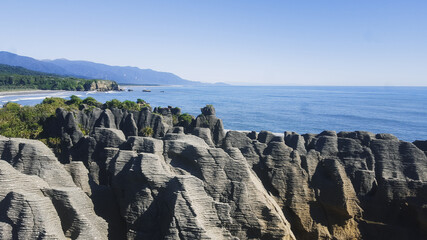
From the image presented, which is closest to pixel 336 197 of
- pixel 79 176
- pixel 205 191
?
pixel 205 191

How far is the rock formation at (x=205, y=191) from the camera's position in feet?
37.1

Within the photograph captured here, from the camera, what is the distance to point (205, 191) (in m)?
13.1

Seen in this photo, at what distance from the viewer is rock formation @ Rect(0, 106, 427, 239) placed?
11305 mm

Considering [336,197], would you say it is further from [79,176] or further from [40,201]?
[40,201]

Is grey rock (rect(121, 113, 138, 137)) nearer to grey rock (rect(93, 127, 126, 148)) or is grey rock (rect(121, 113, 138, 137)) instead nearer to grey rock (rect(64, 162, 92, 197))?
grey rock (rect(93, 127, 126, 148))

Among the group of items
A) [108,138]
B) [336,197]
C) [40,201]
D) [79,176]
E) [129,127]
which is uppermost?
[108,138]

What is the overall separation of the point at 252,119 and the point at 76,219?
4653 inches

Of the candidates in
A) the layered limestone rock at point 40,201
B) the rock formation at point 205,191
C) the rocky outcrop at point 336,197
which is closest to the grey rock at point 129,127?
the rock formation at point 205,191

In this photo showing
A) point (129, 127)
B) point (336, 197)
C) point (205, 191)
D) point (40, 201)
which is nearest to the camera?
point (40, 201)

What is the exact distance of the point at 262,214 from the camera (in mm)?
14047

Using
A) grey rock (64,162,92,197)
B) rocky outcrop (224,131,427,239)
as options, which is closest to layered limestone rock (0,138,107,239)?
grey rock (64,162,92,197)

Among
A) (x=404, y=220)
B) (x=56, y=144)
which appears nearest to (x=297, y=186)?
(x=404, y=220)

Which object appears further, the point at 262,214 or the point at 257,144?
the point at 257,144

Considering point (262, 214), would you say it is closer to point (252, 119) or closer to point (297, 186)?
point (297, 186)
